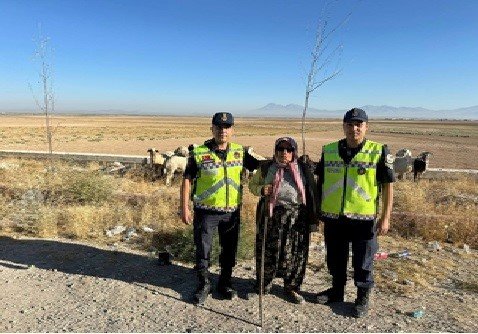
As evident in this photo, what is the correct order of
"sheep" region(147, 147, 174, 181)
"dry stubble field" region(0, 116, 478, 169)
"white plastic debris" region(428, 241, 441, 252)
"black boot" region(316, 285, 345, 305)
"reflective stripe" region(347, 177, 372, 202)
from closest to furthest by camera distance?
"reflective stripe" region(347, 177, 372, 202)
"black boot" region(316, 285, 345, 305)
"white plastic debris" region(428, 241, 441, 252)
"sheep" region(147, 147, 174, 181)
"dry stubble field" region(0, 116, 478, 169)

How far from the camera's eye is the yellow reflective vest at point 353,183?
411 cm

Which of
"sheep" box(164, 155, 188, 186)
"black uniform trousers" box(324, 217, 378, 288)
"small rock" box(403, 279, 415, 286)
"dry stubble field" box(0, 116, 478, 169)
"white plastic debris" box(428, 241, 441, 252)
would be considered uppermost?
"black uniform trousers" box(324, 217, 378, 288)

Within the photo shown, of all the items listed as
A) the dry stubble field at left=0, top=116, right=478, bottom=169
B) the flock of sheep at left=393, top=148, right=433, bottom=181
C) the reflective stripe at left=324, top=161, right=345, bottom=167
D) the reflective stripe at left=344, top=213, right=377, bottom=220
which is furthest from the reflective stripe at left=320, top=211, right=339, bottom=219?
the dry stubble field at left=0, top=116, right=478, bottom=169

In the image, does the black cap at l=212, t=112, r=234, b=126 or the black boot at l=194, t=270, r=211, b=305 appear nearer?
the black cap at l=212, t=112, r=234, b=126

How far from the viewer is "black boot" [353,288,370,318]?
167 inches

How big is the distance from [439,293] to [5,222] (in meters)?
7.04

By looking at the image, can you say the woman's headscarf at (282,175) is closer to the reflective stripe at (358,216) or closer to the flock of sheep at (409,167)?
the reflective stripe at (358,216)

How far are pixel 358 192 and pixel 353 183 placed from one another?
0.32ft

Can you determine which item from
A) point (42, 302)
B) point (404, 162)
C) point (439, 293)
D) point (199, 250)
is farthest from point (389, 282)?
point (404, 162)

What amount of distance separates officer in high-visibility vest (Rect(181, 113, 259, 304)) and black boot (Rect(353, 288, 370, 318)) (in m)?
1.25

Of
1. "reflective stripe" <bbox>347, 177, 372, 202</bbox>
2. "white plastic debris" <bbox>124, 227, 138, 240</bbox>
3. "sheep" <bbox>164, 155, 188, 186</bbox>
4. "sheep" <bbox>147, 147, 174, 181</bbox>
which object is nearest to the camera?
"reflective stripe" <bbox>347, 177, 372, 202</bbox>

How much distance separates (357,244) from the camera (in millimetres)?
4336

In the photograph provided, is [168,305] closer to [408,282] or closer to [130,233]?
[408,282]

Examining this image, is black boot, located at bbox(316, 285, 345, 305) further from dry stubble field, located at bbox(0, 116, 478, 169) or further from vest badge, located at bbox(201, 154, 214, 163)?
dry stubble field, located at bbox(0, 116, 478, 169)
